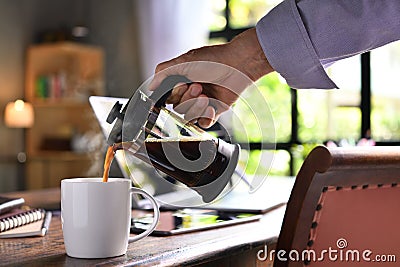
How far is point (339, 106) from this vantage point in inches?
172

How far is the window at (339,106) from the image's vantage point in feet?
13.7

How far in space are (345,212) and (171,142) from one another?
0.29 meters

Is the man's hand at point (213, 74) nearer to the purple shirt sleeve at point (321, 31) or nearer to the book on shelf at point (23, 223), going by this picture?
the purple shirt sleeve at point (321, 31)

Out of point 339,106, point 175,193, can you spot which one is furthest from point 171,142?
point 339,106

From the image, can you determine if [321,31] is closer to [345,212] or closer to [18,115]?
[345,212]

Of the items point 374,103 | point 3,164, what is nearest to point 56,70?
point 3,164

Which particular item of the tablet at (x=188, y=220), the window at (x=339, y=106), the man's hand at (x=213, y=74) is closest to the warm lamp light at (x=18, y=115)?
the window at (x=339, y=106)

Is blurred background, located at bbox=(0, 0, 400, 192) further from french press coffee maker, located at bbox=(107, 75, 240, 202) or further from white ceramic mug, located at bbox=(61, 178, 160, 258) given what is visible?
white ceramic mug, located at bbox=(61, 178, 160, 258)

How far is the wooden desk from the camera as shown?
900 millimetres

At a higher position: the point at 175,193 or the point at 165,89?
the point at 165,89

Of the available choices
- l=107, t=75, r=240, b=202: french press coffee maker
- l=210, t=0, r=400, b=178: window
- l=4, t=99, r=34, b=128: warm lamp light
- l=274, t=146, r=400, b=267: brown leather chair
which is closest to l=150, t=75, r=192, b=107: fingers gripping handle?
l=107, t=75, r=240, b=202: french press coffee maker

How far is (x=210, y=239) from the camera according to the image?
1057 millimetres

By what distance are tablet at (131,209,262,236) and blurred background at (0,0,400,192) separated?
3039 millimetres

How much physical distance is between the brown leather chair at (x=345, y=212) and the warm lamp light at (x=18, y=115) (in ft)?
13.6
